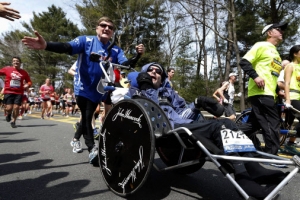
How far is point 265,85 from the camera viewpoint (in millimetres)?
3609

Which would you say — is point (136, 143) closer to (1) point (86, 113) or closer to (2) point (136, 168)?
(2) point (136, 168)

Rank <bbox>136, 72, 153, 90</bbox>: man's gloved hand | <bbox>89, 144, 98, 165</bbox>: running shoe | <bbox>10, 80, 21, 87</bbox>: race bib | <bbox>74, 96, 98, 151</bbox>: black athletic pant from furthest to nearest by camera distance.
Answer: <bbox>10, 80, 21, 87</bbox>: race bib < <bbox>74, 96, 98, 151</bbox>: black athletic pant < <bbox>89, 144, 98, 165</bbox>: running shoe < <bbox>136, 72, 153, 90</bbox>: man's gloved hand

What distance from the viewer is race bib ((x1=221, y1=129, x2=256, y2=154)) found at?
5.96 feet

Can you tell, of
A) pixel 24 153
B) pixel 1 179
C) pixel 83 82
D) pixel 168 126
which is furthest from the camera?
pixel 24 153

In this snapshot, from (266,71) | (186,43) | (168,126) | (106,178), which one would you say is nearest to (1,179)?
(106,178)

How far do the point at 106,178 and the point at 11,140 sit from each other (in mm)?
3809

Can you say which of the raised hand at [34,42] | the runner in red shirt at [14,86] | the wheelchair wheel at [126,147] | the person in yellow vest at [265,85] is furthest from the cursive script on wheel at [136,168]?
the runner in red shirt at [14,86]

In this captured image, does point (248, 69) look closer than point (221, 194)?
No

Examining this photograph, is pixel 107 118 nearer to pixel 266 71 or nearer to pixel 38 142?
pixel 266 71

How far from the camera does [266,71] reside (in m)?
Answer: 3.66

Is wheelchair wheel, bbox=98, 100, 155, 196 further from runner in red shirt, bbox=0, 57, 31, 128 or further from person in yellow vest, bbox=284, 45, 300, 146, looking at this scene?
runner in red shirt, bbox=0, 57, 31, 128

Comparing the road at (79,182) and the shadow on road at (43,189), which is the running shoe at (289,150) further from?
the shadow on road at (43,189)

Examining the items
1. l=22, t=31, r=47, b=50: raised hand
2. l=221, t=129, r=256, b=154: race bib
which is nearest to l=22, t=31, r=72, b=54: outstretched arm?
l=22, t=31, r=47, b=50: raised hand

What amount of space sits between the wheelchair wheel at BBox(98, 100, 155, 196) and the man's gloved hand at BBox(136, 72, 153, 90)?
11.3 inches
